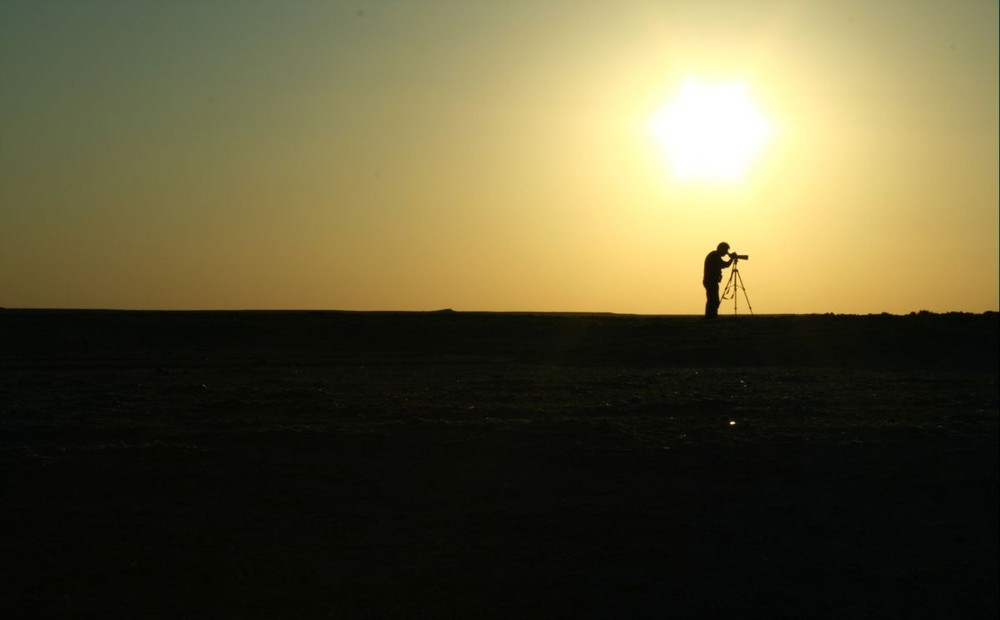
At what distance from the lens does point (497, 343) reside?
66.0 ft

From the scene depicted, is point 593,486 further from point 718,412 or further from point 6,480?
point 6,480

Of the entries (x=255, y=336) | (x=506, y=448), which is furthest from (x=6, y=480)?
(x=255, y=336)

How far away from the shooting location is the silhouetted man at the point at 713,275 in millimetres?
23938

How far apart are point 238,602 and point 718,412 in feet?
20.7

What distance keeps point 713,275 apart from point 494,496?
15372 mm

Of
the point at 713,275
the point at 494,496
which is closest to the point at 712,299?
the point at 713,275

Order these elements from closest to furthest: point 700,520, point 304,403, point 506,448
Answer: point 700,520
point 506,448
point 304,403

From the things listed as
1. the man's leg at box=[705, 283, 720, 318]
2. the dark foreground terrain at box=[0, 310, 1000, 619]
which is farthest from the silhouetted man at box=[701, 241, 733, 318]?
the dark foreground terrain at box=[0, 310, 1000, 619]

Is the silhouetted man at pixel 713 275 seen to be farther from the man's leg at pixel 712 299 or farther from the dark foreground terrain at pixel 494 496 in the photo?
the dark foreground terrain at pixel 494 496

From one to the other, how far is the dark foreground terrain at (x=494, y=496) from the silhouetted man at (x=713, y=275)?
9022 millimetres

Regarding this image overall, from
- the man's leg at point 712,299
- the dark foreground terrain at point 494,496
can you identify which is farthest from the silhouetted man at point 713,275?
the dark foreground terrain at point 494,496

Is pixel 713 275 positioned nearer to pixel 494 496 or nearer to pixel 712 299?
pixel 712 299

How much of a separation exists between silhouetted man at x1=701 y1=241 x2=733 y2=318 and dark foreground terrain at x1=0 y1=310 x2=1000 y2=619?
9.02 metres

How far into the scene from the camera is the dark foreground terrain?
8211mm
